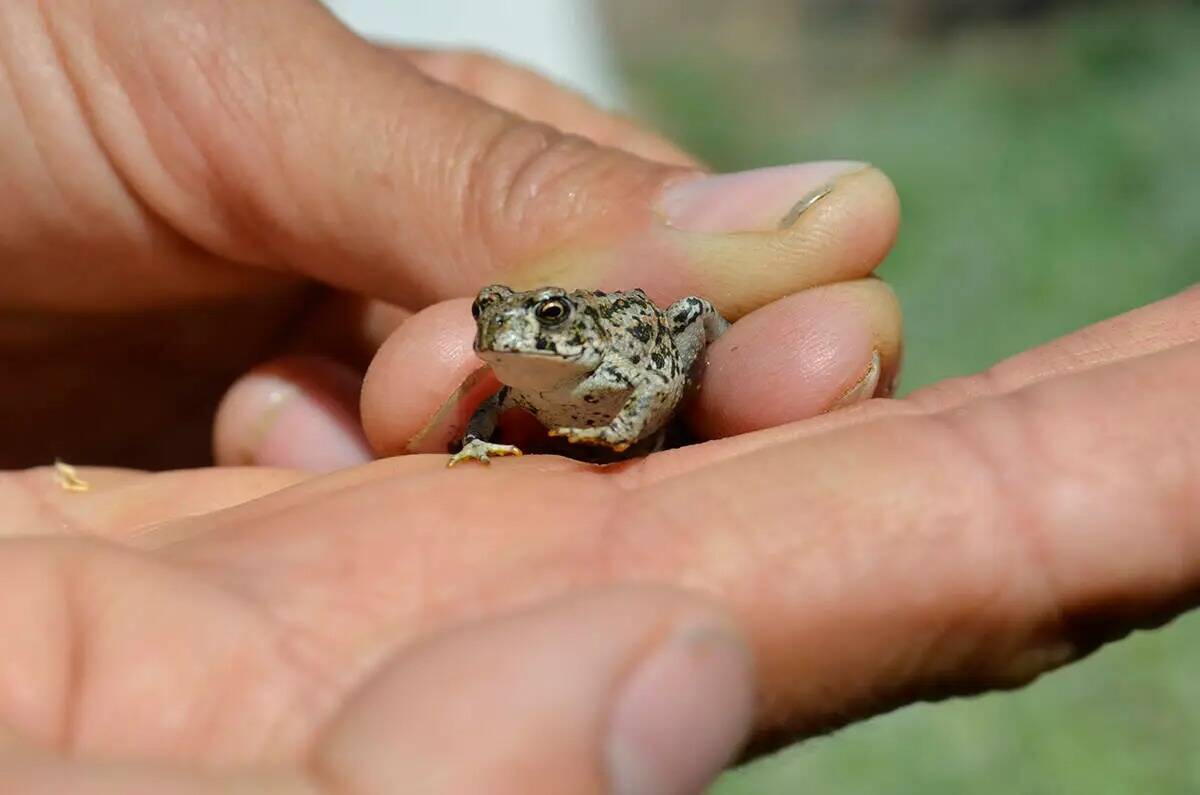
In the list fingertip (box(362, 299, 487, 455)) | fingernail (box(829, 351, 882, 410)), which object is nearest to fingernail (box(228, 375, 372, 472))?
fingertip (box(362, 299, 487, 455))

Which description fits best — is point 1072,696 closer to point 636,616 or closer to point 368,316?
point 368,316

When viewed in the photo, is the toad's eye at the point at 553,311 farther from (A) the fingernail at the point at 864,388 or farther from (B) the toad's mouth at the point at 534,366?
(A) the fingernail at the point at 864,388

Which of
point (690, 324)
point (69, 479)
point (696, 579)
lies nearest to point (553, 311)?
point (690, 324)

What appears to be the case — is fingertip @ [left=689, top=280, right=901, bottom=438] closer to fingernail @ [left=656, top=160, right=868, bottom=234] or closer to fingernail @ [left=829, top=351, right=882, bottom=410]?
fingernail @ [left=829, top=351, right=882, bottom=410]

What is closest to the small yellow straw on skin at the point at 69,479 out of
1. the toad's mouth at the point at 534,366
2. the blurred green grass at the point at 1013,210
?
the toad's mouth at the point at 534,366

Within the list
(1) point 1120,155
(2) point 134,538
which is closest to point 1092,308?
(1) point 1120,155

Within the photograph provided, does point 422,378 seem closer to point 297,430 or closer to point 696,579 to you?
point 297,430

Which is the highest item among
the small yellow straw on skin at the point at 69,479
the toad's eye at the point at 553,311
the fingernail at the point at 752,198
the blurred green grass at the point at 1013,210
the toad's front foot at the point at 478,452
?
the fingernail at the point at 752,198

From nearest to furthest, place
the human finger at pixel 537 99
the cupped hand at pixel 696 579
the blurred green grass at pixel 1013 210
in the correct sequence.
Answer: the cupped hand at pixel 696 579
the human finger at pixel 537 99
the blurred green grass at pixel 1013 210

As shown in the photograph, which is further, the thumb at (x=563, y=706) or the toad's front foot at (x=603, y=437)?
the toad's front foot at (x=603, y=437)
